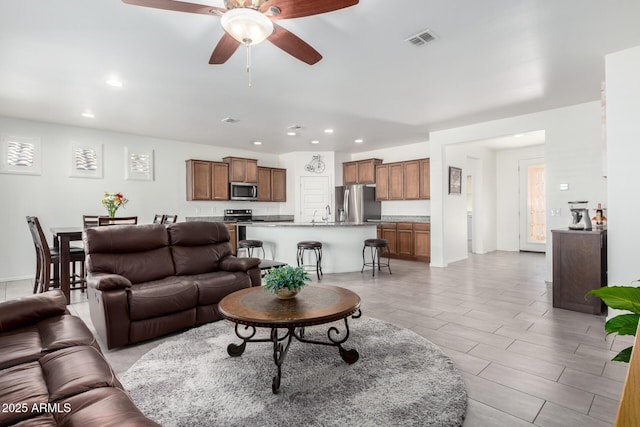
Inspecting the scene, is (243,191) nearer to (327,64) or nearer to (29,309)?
(327,64)

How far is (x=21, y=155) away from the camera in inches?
213

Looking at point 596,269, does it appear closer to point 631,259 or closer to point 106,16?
point 631,259

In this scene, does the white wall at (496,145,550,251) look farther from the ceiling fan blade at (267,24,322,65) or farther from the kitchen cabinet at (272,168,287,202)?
the ceiling fan blade at (267,24,322,65)

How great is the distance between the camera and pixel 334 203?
27.9 feet

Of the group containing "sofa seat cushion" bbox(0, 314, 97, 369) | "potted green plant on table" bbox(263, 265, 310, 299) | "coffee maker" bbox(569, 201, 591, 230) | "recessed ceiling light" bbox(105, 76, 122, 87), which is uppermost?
"recessed ceiling light" bbox(105, 76, 122, 87)

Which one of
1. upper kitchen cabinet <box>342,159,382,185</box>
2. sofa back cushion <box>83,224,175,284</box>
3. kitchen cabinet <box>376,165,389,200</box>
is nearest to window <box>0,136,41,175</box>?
sofa back cushion <box>83,224,175,284</box>

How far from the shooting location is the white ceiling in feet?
8.35

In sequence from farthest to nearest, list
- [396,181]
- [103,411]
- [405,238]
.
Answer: [396,181] < [405,238] < [103,411]

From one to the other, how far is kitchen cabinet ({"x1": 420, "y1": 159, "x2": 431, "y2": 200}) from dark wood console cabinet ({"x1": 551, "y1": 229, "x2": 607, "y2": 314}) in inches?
130

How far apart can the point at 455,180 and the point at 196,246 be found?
560 cm

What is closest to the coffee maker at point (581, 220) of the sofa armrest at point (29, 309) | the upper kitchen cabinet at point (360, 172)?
the upper kitchen cabinet at point (360, 172)

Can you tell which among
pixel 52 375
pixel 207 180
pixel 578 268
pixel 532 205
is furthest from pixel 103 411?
pixel 532 205

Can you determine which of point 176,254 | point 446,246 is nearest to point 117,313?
point 176,254

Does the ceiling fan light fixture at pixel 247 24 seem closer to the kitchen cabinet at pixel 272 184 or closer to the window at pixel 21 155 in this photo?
the window at pixel 21 155
